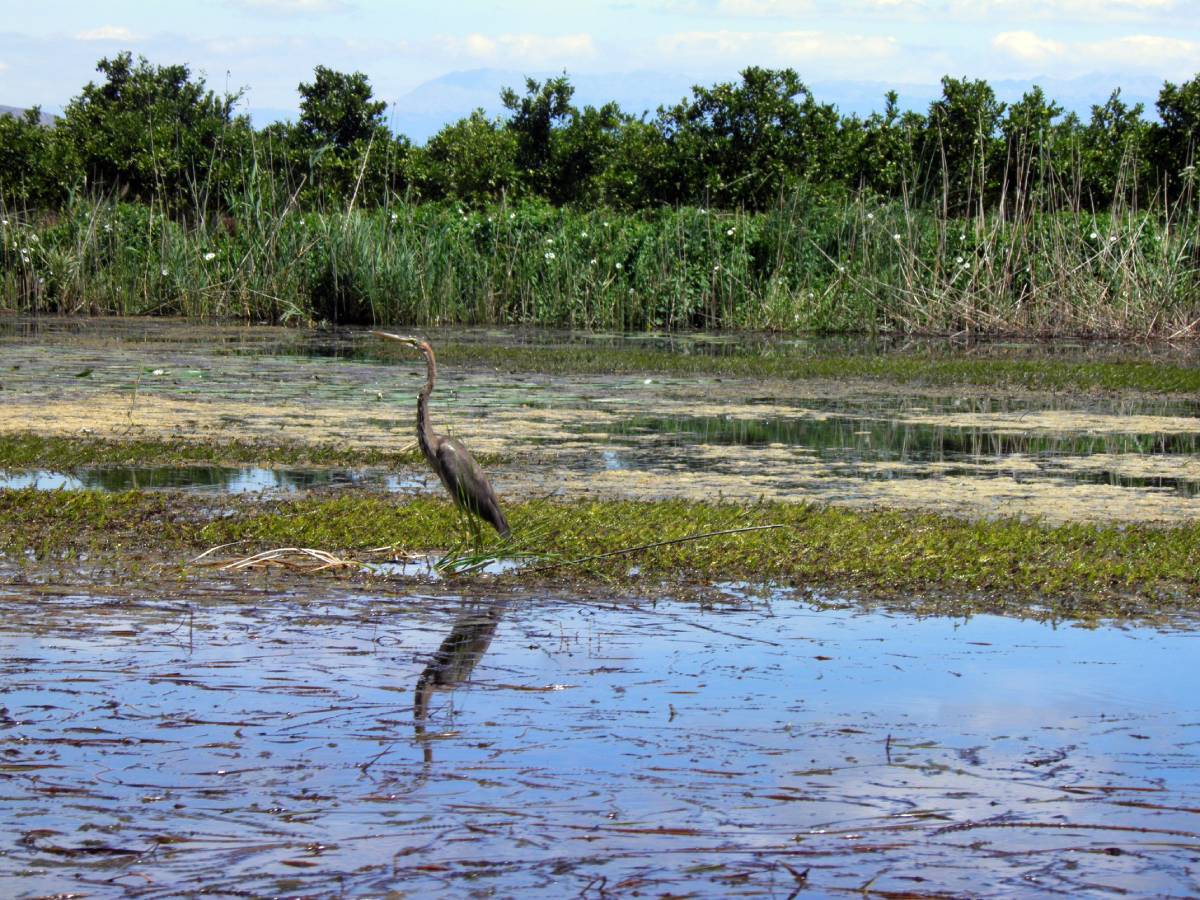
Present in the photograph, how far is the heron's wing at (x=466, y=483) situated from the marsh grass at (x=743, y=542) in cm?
20

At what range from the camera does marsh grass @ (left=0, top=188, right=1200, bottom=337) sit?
775 inches

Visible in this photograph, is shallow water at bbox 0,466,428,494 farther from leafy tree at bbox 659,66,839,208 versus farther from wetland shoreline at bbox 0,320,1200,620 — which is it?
leafy tree at bbox 659,66,839,208

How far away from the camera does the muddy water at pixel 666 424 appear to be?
8.79 meters

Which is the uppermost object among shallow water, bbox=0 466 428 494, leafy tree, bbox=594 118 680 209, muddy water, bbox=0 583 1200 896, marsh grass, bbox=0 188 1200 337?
leafy tree, bbox=594 118 680 209

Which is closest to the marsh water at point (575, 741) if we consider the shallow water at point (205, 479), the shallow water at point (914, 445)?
the shallow water at point (205, 479)

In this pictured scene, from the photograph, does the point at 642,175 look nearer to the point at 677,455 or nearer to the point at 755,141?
the point at 755,141

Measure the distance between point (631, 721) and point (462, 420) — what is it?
7.45m

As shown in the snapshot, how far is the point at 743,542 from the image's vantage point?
6887 millimetres

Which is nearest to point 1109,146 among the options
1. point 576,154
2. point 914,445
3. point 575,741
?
point 576,154

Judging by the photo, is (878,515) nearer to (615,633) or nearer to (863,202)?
(615,633)

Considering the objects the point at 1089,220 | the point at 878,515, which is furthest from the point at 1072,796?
the point at 1089,220

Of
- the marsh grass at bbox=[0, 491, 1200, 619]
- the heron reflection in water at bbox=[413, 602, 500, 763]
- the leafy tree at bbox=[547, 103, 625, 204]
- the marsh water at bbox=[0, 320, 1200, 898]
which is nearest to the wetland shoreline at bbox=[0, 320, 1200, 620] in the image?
the marsh grass at bbox=[0, 491, 1200, 619]

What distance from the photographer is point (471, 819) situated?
3.51 m

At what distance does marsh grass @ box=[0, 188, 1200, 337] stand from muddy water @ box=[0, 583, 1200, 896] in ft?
48.6
